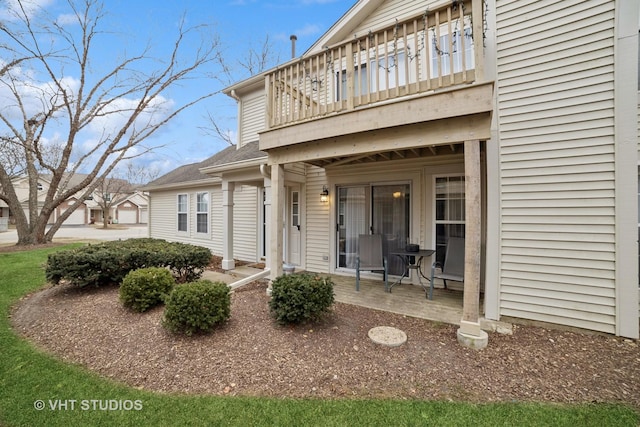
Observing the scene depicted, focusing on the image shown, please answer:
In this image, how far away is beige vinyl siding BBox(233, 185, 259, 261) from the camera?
26.5 feet

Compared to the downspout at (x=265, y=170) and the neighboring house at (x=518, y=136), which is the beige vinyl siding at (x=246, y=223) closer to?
the downspout at (x=265, y=170)

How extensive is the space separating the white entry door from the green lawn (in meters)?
4.73

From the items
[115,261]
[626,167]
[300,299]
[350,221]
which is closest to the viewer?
[626,167]

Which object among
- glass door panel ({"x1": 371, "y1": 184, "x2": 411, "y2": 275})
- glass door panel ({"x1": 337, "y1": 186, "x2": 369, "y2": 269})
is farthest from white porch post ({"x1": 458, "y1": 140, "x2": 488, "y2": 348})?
glass door panel ({"x1": 337, "y1": 186, "x2": 369, "y2": 269})

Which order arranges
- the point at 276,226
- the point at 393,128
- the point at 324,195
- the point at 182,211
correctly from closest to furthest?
the point at 393,128
the point at 276,226
the point at 324,195
the point at 182,211

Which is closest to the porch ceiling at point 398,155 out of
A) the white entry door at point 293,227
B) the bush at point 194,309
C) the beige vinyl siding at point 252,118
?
the white entry door at point 293,227

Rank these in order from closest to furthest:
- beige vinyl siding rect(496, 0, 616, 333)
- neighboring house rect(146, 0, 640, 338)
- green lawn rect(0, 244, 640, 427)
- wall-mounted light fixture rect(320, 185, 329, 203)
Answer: green lawn rect(0, 244, 640, 427), neighboring house rect(146, 0, 640, 338), beige vinyl siding rect(496, 0, 616, 333), wall-mounted light fixture rect(320, 185, 329, 203)

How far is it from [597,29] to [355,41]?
304cm

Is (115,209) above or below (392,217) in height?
above

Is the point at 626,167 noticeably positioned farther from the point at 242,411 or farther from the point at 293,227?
the point at 293,227

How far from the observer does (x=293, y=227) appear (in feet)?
23.7

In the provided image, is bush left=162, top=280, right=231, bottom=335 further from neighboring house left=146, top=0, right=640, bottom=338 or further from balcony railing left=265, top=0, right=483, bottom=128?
balcony railing left=265, top=0, right=483, bottom=128

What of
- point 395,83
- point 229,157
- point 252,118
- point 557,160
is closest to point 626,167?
point 557,160

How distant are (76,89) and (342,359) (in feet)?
51.5
